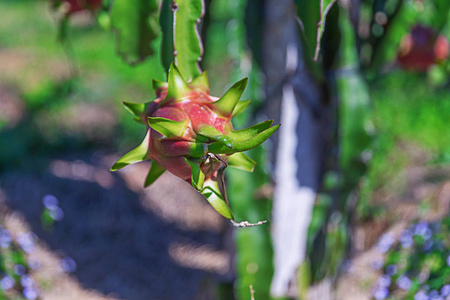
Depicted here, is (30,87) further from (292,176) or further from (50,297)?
(292,176)

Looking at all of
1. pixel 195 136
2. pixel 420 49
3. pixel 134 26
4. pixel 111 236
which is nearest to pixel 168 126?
pixel 195 136

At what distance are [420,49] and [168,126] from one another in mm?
979

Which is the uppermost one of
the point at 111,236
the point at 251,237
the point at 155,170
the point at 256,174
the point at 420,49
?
A: the point at 155,170

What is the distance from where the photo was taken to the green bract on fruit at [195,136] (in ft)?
1.78

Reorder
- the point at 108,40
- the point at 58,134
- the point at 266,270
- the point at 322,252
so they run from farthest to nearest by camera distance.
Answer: the point at 108,40 < the point at 58,134 < the point at 322,252 < the point at 266,270

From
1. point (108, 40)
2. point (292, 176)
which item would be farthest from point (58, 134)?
point (292, 176)

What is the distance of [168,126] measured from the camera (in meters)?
0.55

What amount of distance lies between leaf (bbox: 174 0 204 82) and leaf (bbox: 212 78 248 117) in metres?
0.13

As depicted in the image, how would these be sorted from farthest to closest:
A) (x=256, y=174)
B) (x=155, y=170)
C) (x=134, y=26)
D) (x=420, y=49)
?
(x=420, y=49), (x=256, y=174), (x=134, y=26), (x=155, y=170)

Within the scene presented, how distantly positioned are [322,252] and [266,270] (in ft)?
0.59

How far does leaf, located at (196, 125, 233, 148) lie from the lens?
1.73ft

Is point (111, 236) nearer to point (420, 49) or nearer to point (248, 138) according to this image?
point (420, 49)

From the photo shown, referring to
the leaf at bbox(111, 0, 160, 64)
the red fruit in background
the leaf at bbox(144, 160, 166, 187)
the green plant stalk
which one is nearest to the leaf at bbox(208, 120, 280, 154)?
the leaf at bbox(144, 160, 166, 187)

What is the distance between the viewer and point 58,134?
2.53 meters
